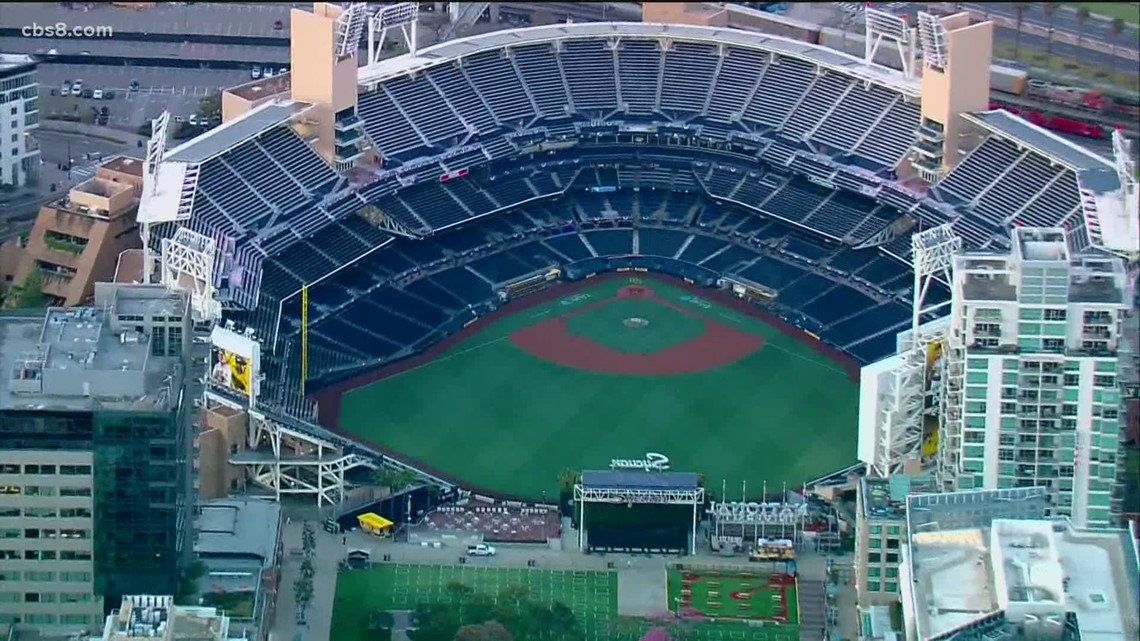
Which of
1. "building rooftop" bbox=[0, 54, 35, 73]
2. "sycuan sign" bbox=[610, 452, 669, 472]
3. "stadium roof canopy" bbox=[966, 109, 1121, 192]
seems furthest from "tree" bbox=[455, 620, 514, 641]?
→ "building rooftop" bbox=[0, 54, 35, 73]

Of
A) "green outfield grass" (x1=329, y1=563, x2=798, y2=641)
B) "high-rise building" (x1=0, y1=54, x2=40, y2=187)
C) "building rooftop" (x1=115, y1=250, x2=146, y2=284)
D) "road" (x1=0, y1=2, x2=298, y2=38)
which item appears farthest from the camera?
"road" (x1=0, y1=2, x2=298, y2=38)

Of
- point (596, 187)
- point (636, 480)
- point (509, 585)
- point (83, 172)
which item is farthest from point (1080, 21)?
point (509, 585)

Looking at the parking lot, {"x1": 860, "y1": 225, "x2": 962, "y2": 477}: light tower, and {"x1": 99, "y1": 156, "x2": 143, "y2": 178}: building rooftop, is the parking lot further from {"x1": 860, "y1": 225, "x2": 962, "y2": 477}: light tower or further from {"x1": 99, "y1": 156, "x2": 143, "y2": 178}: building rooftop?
{"x1": 860, "y1": 225, "x2": 962, "y2": 477}: light tower

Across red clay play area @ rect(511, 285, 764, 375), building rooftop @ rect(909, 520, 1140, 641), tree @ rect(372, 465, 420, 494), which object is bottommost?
building rooftop @ rect(909, 520, 1140, 641)

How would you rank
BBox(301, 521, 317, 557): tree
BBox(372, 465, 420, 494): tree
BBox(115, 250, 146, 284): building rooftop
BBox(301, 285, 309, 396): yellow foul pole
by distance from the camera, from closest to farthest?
BBox(301, 521, 317, 557): tree → BBox(372, 465, 420, 494): tree → BBox(301, 285, 309, 396): yellow foul pole → BBox(115, 250, 146, 284): building rooftop

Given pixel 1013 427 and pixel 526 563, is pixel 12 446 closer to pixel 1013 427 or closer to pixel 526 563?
pixel 526 563

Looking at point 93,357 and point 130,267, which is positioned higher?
point 130,267

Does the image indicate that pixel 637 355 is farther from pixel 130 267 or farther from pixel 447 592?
pixel 447 592
